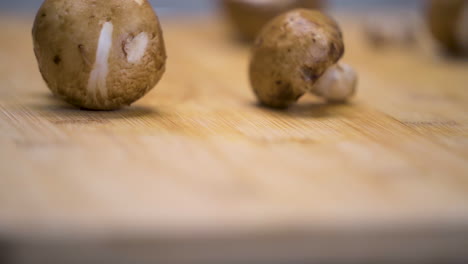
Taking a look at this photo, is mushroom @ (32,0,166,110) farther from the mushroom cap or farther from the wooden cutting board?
the mushroom cap

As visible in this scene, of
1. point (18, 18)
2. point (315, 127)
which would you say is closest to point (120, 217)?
point (315, 127)

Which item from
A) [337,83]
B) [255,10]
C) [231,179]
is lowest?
[231,179]

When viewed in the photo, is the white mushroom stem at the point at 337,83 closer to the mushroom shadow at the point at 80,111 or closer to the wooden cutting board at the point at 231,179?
the wooden cutting board at the point at 231,179

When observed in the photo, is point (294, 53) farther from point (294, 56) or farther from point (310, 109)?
point (310, 109)

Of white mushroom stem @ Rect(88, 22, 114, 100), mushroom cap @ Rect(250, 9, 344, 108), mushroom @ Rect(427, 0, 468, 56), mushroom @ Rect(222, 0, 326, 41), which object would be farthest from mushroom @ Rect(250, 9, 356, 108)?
mushroom @ Rect(222, 0, 326, 41)

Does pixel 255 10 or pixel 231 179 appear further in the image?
pixel 255 10

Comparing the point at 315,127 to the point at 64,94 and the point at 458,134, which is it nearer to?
the point at 458,134

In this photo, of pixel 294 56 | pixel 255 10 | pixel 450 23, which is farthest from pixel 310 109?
pixel 255 10
